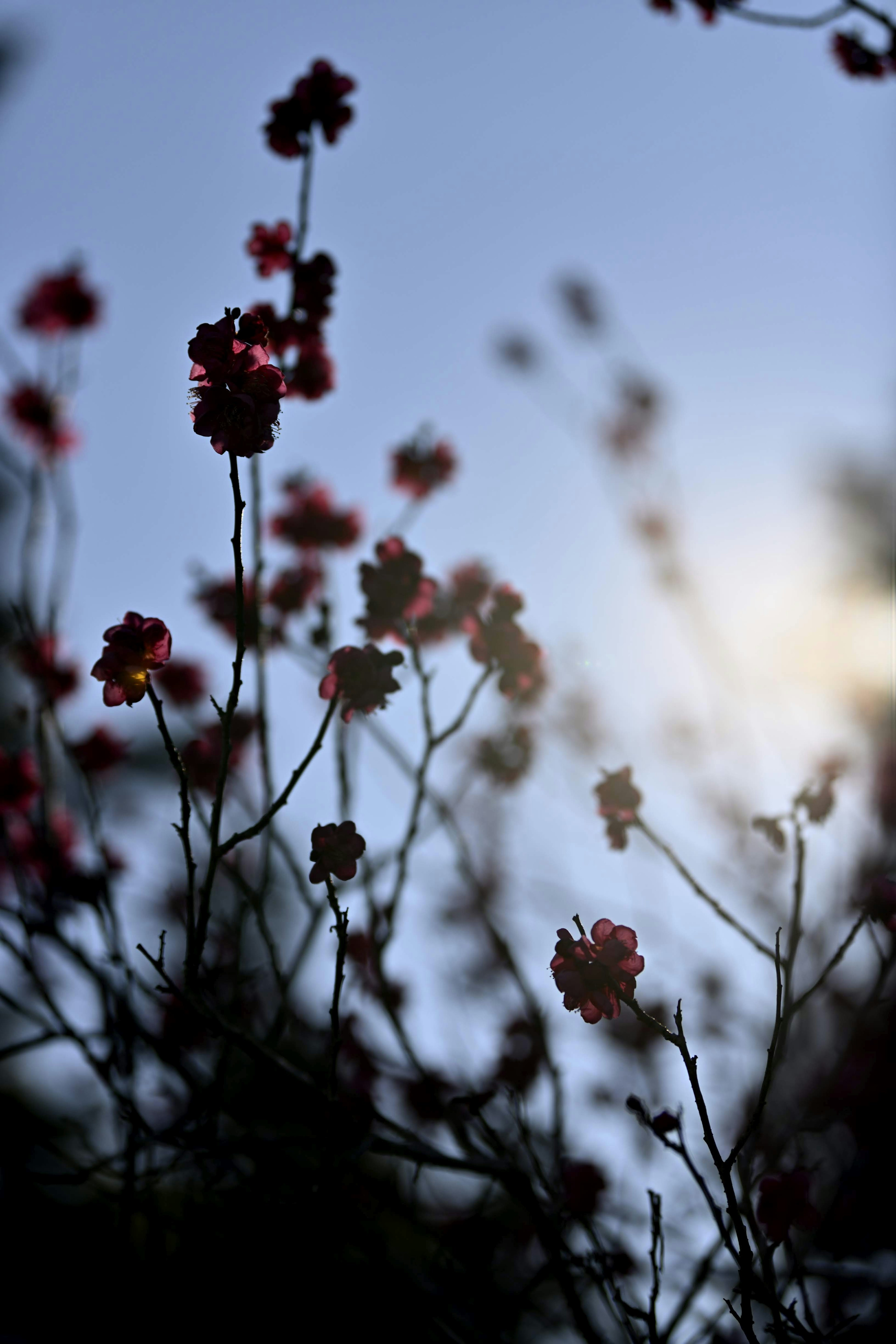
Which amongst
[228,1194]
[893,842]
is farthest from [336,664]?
[893,842]

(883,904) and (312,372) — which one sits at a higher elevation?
(312,372)

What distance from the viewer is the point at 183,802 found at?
1.59 meters

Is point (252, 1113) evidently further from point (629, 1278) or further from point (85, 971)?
point (629, 1278)

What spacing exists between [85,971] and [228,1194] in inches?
33.1

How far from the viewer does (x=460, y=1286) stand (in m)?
2.57

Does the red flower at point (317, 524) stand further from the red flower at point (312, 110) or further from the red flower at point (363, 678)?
the red flower at point (363, 678)

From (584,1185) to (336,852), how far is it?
155 cm

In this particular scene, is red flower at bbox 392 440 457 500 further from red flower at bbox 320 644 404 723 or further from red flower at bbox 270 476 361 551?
red flower at bbox 320 644 404 723

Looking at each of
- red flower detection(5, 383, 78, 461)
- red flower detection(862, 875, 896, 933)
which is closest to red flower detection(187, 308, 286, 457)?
red flower detection(862, 875, 896, 933)

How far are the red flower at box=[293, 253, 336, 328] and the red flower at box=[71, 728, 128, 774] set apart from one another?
6.05ft

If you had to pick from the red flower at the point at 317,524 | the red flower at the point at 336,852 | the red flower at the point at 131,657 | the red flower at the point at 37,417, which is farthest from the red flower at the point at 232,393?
the red flower at the point at 37,417

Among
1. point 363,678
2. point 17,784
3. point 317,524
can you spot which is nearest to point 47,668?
point 17,784

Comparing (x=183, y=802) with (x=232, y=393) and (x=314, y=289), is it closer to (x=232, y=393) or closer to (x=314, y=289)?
(x=232, y=393)

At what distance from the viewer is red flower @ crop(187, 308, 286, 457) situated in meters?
1.58
